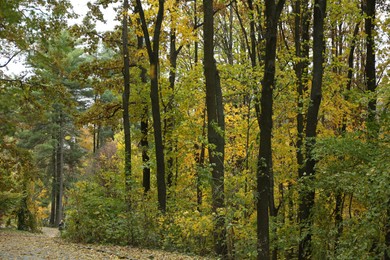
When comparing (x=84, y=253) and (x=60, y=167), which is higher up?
(x=60, y=167)

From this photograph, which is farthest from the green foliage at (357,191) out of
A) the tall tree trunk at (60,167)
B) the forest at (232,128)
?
the tall tree trunk at (60,167)

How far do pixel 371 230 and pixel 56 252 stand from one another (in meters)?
6.81

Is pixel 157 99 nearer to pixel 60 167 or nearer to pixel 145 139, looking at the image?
pixel 145 139

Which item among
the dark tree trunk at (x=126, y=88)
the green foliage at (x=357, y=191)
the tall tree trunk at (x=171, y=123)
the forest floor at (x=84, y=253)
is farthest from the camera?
the tall tree trunk at (x=171, y=123)

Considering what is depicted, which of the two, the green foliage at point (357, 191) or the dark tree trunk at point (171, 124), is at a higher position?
the dark tree trunk at point (171, 124)

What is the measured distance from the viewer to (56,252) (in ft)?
30.3

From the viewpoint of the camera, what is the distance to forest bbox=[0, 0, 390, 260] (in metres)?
7.69

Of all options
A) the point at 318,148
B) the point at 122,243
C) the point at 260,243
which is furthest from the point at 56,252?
the point at 318,148

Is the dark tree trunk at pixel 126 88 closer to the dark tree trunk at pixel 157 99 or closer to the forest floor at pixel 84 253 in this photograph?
the dark tree trunk at pixel 157 99

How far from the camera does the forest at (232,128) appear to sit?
25.2 feet

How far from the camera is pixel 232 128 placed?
1577 cm

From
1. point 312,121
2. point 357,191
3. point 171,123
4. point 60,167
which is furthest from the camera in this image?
point 60,167

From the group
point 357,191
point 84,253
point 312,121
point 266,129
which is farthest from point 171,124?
point 357,191

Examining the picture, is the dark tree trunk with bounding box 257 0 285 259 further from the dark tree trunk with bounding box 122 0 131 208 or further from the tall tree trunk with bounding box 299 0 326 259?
the dark tree trunk with bounding box 122 0 131 208
